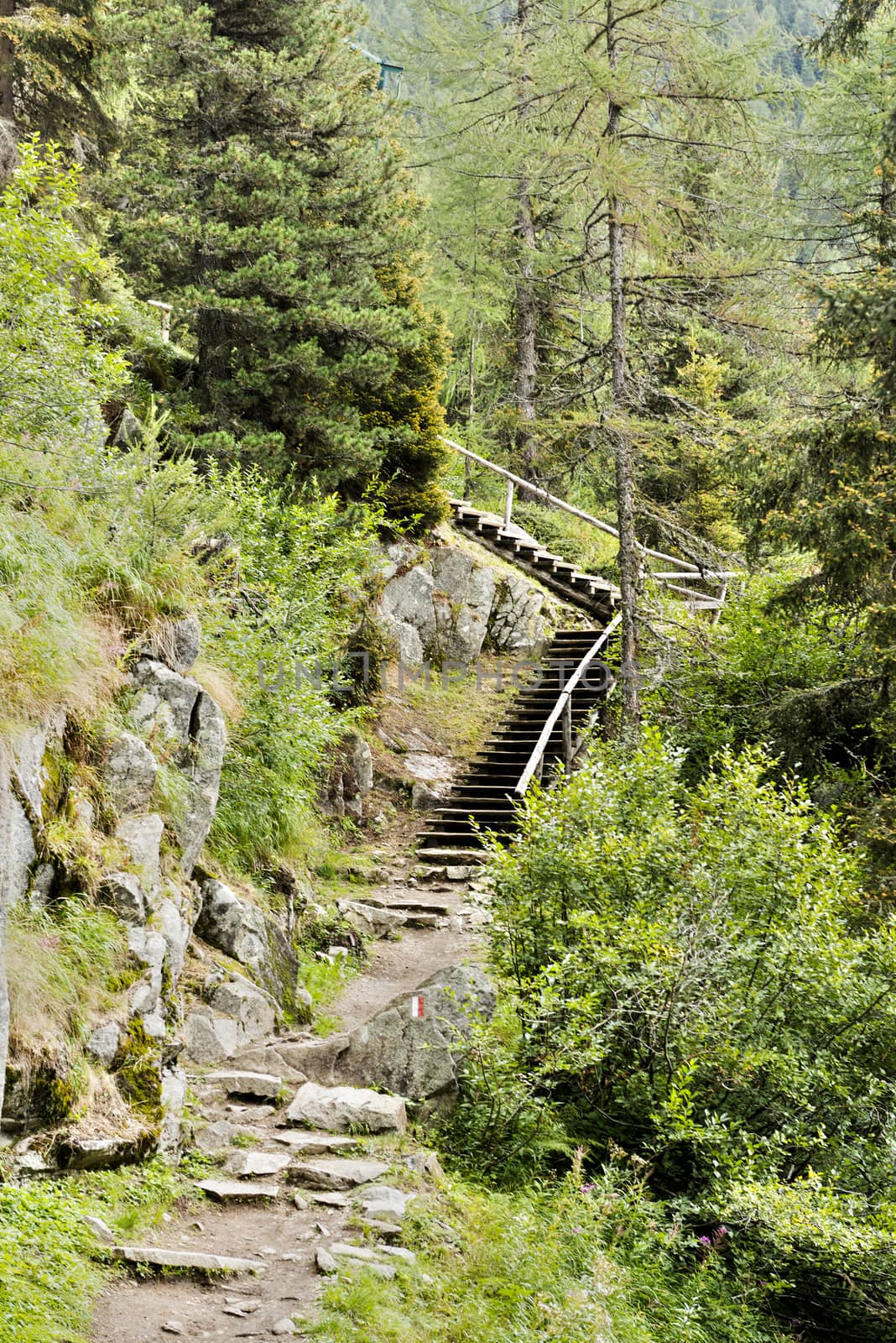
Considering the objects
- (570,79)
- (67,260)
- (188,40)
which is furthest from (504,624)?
(67,260)

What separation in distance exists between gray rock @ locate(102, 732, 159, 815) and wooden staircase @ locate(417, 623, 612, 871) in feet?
14.6

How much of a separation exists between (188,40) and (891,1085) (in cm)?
1181

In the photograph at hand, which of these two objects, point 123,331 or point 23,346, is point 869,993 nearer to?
point 23,346

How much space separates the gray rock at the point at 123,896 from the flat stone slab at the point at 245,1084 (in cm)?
126

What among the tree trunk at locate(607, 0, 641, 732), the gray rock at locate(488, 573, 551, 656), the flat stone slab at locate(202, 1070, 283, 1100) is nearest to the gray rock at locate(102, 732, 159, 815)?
the flat stone slab at locate(202, 1070, 283, 1100)

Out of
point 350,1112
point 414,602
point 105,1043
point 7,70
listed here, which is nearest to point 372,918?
point 350,1112

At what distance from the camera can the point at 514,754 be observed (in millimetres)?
13648

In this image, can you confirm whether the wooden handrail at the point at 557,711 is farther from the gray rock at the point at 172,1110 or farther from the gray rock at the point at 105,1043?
the gray rock at the point at 105,1043

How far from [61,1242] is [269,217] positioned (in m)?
10.9

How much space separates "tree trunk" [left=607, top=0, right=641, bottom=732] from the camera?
12.3 metres

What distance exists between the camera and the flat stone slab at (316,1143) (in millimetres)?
5840

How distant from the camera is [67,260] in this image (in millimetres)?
7145

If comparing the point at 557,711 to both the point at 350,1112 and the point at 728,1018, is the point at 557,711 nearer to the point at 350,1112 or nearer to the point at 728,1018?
the point at 728,1018

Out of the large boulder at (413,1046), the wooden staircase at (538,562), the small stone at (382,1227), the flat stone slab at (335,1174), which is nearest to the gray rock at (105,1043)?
the flat stone slab at (335,1174)
